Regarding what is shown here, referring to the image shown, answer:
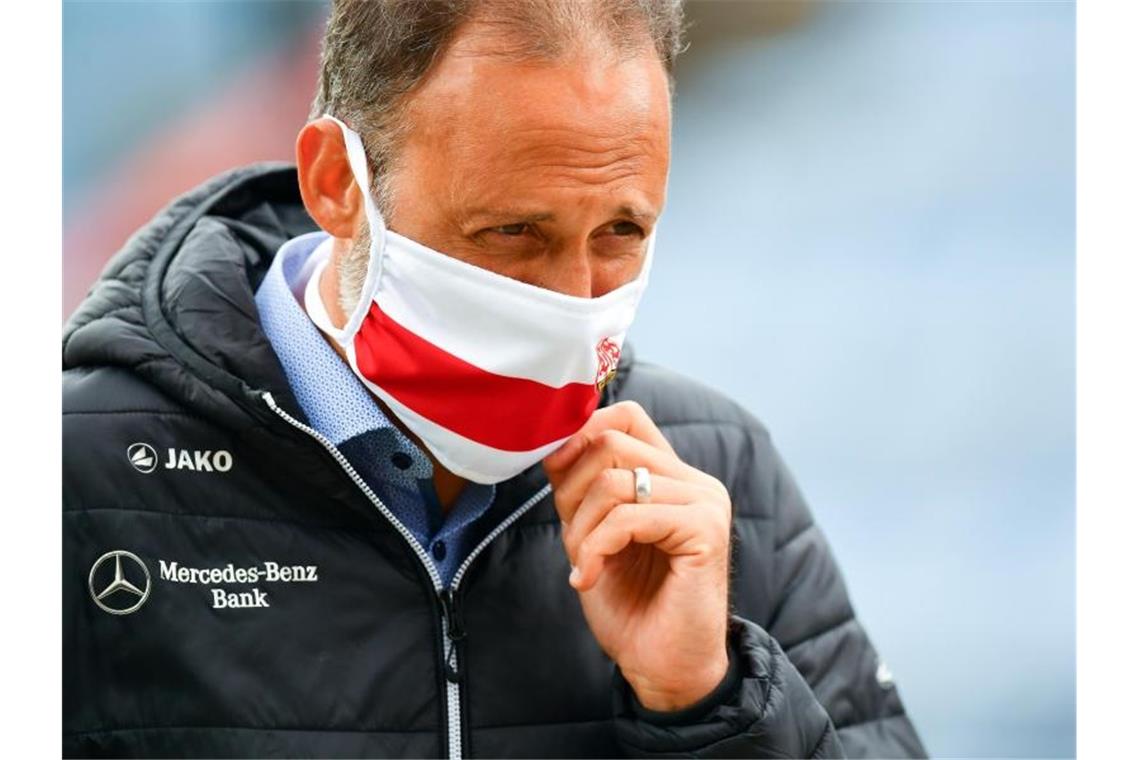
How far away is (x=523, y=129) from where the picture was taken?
1.99m

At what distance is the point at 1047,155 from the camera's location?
5.47 meters

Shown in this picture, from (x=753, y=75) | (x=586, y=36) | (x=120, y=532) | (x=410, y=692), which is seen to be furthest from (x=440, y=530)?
(x=753, y=75)

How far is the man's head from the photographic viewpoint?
1.99 metres

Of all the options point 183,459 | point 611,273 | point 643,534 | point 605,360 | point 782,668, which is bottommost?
point 782,668

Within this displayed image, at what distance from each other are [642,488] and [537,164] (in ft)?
1.63

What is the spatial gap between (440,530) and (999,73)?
3926 mm

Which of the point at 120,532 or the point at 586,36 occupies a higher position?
the point at 586,36

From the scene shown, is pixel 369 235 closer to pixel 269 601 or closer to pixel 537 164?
pixel 537 164

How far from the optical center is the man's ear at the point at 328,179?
2.23 m

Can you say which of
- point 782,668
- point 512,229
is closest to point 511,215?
point 512,229

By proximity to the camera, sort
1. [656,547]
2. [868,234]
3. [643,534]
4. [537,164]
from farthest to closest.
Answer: [868,234], [656,547], [643,534], [537,164]

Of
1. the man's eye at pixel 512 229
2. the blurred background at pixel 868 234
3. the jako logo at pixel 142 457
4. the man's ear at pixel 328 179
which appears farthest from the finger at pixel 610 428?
the blurred background at pixel 868 234

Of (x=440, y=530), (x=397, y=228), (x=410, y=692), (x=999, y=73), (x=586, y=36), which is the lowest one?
(x=410, y=692)

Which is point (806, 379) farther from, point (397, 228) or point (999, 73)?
point (397, 228)
